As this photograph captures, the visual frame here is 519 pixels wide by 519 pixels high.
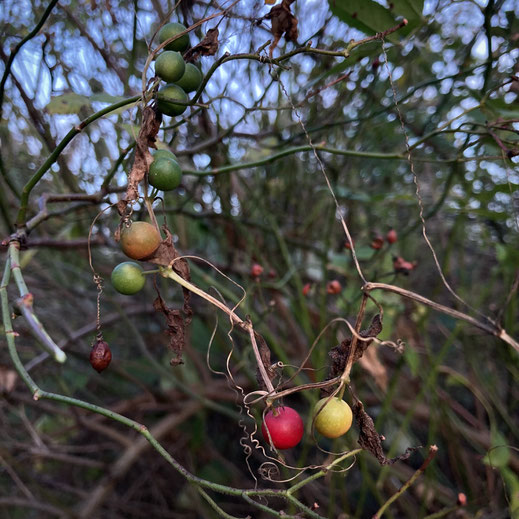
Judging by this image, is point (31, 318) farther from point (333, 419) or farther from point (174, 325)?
point (333, 419)

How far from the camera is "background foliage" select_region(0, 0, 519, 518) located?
3.78ft

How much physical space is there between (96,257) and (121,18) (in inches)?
30.7

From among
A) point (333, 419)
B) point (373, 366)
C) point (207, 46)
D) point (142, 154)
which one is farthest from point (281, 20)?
point (373, 366)

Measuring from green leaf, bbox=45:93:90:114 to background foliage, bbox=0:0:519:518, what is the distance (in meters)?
0.15

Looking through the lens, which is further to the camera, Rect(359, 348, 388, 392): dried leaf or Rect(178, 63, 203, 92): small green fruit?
Rect(359, 348, 388, 392): dried leaf

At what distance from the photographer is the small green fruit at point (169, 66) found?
524 mm

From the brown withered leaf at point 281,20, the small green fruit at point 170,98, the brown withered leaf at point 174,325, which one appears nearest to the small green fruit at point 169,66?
the small green fruit at point 170,98

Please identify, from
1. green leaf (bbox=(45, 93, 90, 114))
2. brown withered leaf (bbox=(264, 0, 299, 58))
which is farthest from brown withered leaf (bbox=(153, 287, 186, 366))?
green leaf (bbox=(45, 93, 90, 114))

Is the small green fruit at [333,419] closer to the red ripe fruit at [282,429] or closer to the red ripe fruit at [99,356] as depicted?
the red ripe fruit at [282,429]

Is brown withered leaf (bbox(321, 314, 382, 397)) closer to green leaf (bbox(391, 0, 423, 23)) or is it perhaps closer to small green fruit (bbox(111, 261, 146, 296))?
small green fruit (bbox(111, 261, 146, 296))

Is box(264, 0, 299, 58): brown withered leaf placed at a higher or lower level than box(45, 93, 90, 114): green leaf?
higher

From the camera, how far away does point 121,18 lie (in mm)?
1329

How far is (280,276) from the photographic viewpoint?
1.51 meters

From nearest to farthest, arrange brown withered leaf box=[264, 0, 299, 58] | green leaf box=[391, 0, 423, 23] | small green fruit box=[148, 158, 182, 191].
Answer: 1. small green fruit box=[148, 158, 182, 191]
2. brown withered leaf box=[264, 0, 299, 58]
3. green leaf box=[391, 0, 423, 23]
